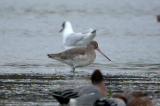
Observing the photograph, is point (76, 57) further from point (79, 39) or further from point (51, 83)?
point (51, 83)

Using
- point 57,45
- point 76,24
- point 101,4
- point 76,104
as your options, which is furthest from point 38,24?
point 76,104

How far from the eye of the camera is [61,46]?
19.7 metres

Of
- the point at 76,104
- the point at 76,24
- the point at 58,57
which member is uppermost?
the point at 76,24

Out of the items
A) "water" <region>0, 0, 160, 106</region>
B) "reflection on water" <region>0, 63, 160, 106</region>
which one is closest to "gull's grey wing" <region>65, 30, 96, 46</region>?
"water" <region>0, 0, 160, 106</region>

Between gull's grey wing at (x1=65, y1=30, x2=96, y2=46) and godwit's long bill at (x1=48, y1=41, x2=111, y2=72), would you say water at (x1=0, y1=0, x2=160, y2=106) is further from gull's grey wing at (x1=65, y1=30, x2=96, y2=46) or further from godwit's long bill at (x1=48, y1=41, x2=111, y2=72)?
gull's grey wing at (x1=65, y1=30, x2=96, y2=46)

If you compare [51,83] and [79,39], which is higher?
[79,39]

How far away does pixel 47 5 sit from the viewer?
31.2 m

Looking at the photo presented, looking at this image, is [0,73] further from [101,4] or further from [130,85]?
[101,4]

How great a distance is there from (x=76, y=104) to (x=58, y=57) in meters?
5.38

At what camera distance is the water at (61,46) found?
12.7 meters

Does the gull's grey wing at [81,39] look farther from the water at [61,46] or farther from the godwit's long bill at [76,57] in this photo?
the godwit's long bill at [76,57]

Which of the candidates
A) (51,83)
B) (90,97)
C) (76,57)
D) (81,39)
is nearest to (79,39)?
(81,39)

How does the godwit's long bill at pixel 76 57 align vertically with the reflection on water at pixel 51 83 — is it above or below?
above

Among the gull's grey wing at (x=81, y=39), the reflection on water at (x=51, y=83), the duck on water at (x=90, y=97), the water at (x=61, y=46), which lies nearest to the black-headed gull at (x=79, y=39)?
the gull's grey wing at (x=81, y=39)
